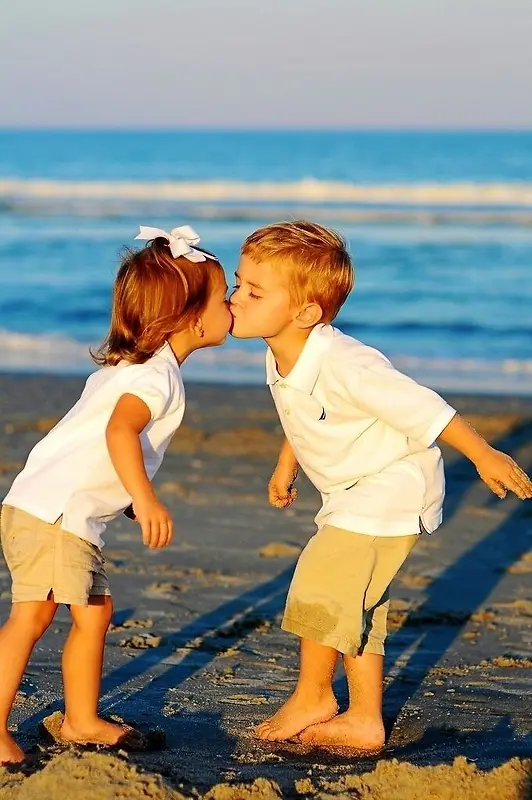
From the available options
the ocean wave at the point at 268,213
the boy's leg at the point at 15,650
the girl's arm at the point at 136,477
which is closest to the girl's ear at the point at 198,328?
the girl's arm at the point at 136,477

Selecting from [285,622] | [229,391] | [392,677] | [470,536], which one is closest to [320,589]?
[285,622]

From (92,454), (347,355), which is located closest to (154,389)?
(92,454)

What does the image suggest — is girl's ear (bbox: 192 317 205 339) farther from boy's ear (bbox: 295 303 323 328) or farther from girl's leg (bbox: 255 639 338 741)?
girl's leg (bbox: 255 639 338 741)

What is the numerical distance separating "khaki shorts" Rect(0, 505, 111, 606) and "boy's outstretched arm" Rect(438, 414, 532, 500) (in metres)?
1.00

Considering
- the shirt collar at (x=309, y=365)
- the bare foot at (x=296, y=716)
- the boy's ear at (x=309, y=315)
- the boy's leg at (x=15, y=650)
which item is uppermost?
the boy's ear at (x=309, y=315)

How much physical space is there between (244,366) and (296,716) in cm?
784

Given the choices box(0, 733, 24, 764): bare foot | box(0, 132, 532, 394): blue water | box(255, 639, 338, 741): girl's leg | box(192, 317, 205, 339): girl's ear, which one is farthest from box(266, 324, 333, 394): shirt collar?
box(0, 733, 24, 764): bare foot

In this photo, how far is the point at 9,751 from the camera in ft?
9.53

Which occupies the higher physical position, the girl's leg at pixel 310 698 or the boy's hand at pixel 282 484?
the boy's hand at pixel 282 484

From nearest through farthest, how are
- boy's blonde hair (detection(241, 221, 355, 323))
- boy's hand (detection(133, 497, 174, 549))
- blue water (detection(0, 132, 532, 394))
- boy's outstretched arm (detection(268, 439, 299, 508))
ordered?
boy's hand (detection(133, 497, 174, 549))
boy's blonde hair (detection(241, 221, 355, 323))
boy's outstretched arm (detection(268, 439, 299, 508))
blue water (detection(0, 132, 532, 394))

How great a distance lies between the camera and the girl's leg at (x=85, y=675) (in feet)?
9.99

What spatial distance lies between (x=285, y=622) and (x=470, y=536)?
2.50 metres

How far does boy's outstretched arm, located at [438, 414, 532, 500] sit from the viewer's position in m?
3.04

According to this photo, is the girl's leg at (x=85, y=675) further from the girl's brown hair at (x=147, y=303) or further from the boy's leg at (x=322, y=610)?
the girl's brown hair at (x=147, y=303)
